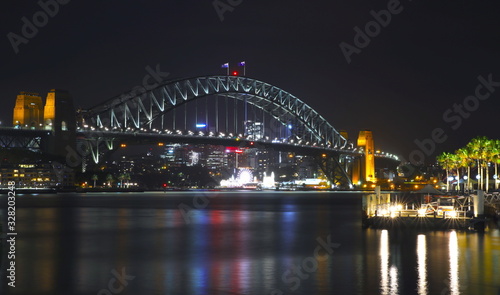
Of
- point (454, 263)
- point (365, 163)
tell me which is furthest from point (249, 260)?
point (365, 163)

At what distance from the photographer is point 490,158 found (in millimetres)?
65312

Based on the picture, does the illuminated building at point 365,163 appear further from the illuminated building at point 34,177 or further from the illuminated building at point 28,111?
the illuminated building at point 28,111

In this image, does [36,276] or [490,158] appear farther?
[490,158]

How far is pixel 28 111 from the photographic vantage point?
320ft

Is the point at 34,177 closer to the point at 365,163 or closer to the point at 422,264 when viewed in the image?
the point at 365,163

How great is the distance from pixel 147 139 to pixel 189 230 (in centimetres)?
6210

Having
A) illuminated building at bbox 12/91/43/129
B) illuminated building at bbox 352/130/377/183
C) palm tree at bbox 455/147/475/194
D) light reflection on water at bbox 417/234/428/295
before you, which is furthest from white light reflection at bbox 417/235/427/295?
illuminated building at bbox 352/130/377/183

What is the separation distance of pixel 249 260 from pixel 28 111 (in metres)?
78.1

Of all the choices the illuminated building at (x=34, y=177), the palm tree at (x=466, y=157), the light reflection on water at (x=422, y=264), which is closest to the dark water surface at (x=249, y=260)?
the light reflection on water at (x=422, y=264)

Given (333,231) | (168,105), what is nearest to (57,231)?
(333,231)

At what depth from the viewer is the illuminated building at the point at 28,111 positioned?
96.2m

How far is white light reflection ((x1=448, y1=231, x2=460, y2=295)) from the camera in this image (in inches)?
751

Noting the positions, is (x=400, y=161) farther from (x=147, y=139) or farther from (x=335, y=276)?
(x=335, y=276)

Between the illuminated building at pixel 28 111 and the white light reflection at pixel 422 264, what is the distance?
243 ft
